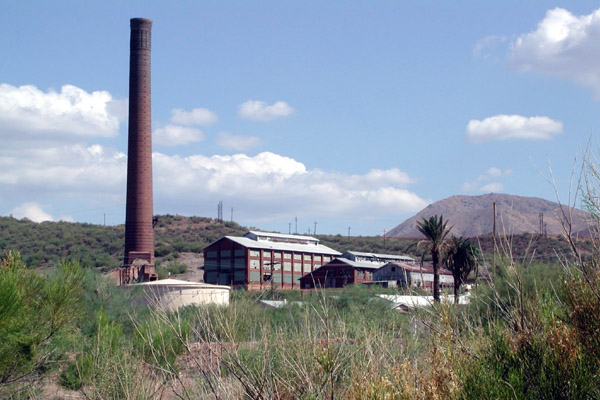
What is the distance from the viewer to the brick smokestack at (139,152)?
51219 millimetres

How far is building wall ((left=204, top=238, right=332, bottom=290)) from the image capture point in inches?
2562

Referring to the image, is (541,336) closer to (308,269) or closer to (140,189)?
(140,189)

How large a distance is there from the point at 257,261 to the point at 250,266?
1.19 m

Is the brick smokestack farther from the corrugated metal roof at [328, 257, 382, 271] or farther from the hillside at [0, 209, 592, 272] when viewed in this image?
the corrugated metal roof at [328, 257, 382, 271]

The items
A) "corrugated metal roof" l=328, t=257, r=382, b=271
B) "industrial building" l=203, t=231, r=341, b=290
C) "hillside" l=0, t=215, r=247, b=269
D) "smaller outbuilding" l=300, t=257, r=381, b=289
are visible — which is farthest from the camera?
"hillside" l=0, t=215, r=247, b=269

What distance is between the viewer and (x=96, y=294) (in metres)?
33.6

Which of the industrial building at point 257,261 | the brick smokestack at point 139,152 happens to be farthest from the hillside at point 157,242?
the brick smokestack at point 139,152

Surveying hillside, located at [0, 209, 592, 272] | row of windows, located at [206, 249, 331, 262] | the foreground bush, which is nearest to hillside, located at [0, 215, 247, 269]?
hillside, located at [0, 209, 592, 272]

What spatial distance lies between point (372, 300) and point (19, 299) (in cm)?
1940

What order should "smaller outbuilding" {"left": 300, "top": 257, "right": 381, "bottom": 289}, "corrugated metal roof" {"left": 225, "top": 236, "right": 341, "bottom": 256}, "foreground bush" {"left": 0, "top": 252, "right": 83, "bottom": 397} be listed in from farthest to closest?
"corrugated metal roof" {"left": 225, "top": 236, "right": 341, "bottom": 256} → "smaller outbuilding" {"left": 300, "top": 257, "right": 381, "bottom": 289} → "foreground bush" {"left": 0, "top": 252, "right": 83, "bottom": 397}

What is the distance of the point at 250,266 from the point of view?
65.2 m

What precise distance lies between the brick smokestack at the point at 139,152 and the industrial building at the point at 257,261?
12083 mm

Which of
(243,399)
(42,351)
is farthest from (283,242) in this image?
(243,399)

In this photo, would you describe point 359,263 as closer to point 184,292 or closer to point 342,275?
point 342,275
